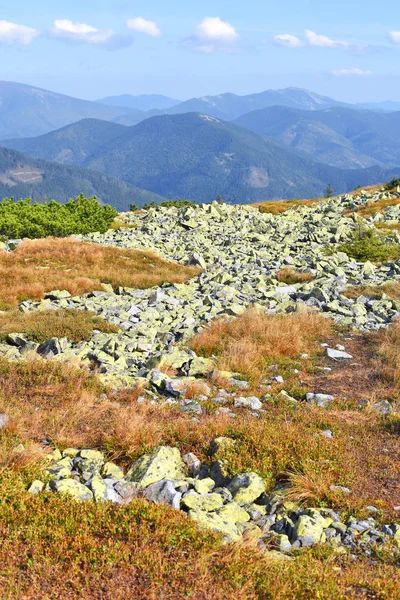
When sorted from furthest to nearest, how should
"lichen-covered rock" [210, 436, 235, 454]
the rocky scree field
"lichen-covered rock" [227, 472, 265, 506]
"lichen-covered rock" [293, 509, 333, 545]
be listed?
"lichen-covered rock" [210, 436, 235, 454]
"lichen-covered rock" [227, 472, 265, 506]
"lichen-covered rock" [293, 509, 333, 545]
the rocky scree field

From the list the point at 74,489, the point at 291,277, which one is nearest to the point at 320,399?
the point at 74,489

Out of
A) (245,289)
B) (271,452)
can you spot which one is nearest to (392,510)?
(271,452)

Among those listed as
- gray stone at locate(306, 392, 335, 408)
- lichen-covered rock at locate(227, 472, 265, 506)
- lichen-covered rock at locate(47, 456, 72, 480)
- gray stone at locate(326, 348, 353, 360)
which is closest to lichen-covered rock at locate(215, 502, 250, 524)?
lichen-covered rock at locate(227, 472, 265, 506)

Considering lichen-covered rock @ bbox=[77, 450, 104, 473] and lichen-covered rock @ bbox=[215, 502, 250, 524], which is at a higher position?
lichen-covered rock @ bbox=[215, 502, 250, 524]

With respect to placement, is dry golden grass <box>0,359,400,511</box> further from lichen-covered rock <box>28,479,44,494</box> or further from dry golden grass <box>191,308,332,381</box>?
dry golden grass <box>191,308,332,381</box>

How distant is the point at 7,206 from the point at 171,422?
44742mm

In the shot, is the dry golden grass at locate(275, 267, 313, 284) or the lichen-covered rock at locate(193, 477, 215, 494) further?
the dry golden grass at locate(275, 267, 313, 284)

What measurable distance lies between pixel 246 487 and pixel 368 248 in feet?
84.5

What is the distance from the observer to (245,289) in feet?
72.8

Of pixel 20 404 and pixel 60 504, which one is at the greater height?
pixel 60 504

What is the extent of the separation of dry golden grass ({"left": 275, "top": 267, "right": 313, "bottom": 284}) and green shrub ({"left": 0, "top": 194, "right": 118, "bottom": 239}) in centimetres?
2684

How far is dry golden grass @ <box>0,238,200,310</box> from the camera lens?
22.8 metres

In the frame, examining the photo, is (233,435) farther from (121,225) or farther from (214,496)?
(121,225)

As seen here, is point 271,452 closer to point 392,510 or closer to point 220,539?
point 392,510
